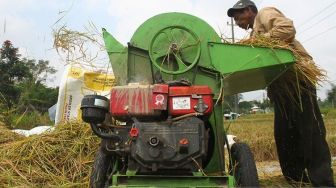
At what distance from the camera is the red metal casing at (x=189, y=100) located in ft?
11.3

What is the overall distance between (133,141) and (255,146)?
882 centimetres

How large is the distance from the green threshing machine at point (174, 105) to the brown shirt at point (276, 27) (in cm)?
45

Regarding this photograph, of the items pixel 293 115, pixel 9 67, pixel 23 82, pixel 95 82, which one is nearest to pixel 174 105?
pixel 293 115

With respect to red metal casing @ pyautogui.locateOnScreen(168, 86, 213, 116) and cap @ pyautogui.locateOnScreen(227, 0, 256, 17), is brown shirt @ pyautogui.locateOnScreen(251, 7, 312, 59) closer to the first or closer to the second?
cap @ pyautogui.locateOnScreen(227, 0, 256, 17)

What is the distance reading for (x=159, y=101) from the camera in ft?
11.3

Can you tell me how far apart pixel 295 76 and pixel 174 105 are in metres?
1.62

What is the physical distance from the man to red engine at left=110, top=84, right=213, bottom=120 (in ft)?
4.14

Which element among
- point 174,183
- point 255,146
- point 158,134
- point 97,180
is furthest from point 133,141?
point 255,146

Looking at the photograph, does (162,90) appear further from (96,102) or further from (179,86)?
(96,102)

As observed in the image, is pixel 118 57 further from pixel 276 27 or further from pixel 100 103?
pixel 276 27

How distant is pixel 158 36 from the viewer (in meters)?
4.23

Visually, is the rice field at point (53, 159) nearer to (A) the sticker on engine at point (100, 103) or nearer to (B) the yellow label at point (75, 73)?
(B) the yellow label at point (75, 73)

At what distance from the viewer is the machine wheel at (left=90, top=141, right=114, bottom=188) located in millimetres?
3852

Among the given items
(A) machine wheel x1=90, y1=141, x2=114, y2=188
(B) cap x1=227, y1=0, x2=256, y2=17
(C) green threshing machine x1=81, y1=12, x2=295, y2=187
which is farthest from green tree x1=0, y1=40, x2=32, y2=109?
(A) machine wheel x1=90, y1=141, x2=114, y2=188
